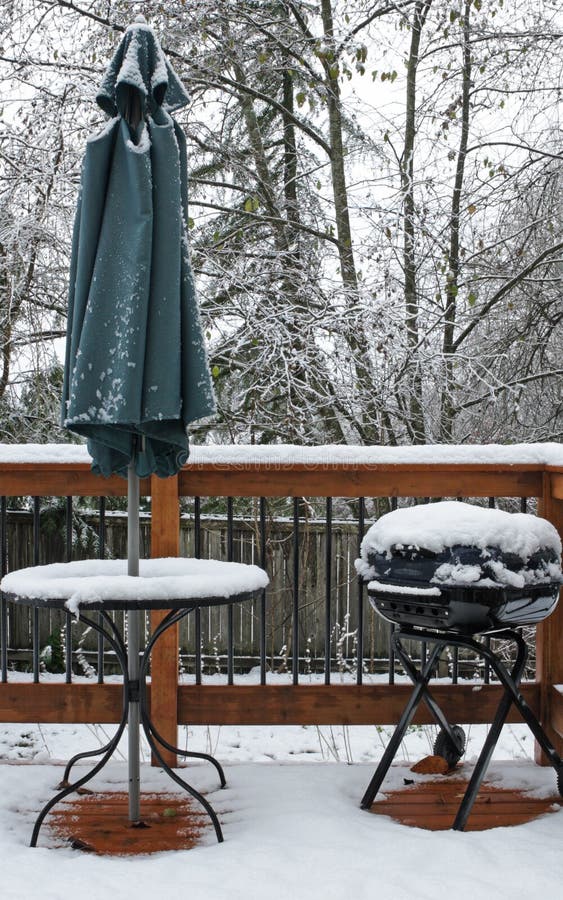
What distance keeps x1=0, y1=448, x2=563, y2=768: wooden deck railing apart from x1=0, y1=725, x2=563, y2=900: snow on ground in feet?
0.57

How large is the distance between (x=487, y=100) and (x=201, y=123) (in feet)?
6.46

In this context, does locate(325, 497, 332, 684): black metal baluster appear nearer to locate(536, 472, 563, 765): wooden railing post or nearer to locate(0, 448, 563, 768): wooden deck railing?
locate(0, 448, 563, 768): wooden deck railing

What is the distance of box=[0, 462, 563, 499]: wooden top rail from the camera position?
2762 millimetres

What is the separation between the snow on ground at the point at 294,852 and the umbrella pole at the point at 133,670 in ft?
0.69

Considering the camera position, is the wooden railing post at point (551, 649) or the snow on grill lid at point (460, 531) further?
the wooden railing post at point (551, 649)

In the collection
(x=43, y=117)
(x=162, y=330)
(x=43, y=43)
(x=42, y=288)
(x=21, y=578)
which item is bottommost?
(x=21, y=578)

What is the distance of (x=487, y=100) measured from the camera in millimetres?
5656

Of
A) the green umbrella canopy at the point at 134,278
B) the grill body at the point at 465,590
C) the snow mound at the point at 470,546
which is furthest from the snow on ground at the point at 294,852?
the green umbrella canopy at the point at 134,278

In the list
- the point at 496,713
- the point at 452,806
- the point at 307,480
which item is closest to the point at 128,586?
the point at 307,480

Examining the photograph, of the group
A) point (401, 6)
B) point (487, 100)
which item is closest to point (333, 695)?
point (487, 100)

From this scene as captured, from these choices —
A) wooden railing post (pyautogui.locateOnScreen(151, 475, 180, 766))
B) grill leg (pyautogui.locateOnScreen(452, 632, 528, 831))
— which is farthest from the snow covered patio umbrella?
grill leg (pyautogui.locateOnScreen(452, 632, 528, 831))

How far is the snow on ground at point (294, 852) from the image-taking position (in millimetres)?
1857

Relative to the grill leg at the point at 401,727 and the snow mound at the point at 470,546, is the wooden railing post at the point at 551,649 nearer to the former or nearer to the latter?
the snow mound at the point at 470,546

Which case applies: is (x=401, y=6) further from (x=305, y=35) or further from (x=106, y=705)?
(x=106, y=705)
